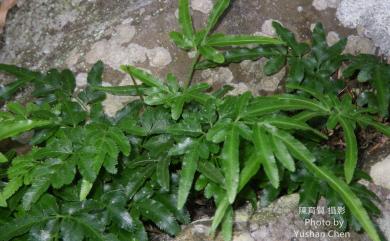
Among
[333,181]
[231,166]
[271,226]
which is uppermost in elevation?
[231,166]

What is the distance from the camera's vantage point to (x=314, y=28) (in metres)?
2.50

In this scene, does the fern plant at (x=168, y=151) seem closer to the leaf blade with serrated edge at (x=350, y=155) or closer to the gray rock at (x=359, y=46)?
the leaf blade with serrated edge at (x=350, y=155)

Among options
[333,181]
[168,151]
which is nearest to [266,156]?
[333,181]

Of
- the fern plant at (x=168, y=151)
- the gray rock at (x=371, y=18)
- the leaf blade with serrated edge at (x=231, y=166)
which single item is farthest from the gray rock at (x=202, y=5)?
the leaf blade with serrated edge at (x=231, y=166)

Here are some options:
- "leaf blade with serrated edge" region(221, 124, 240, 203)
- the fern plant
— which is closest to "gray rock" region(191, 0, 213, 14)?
the fern plant

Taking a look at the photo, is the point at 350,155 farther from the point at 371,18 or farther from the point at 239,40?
the point at 371,18

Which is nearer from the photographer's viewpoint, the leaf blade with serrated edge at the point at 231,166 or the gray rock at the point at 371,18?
→ the leaf blade with serrated edge at the point at 231,166

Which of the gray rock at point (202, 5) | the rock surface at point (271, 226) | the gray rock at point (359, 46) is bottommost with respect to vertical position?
the rock surface at point (271, 226)

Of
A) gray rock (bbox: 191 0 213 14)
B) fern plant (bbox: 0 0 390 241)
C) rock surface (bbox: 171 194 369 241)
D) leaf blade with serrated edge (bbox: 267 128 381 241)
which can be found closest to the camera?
leaf blade with serrated edge (bbox: 267 128 381 241)

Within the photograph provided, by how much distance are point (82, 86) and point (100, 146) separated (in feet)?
2.14

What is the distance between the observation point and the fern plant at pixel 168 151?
1.81 m

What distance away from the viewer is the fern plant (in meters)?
1.81

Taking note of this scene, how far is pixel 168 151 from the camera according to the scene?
200cm

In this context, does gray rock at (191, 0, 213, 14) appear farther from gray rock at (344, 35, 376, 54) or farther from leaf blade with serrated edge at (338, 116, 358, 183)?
leaf blade with serrated edge at (338, 116, 358, 183)
